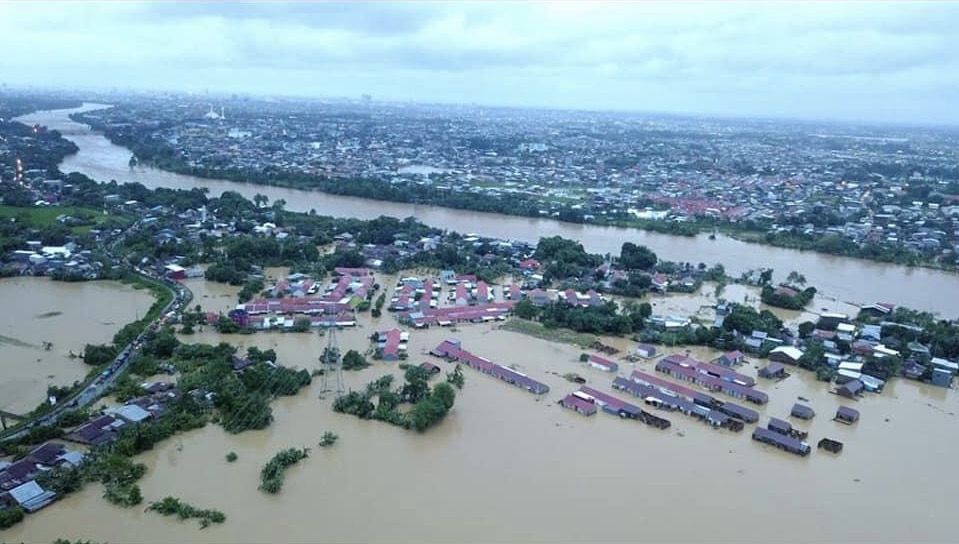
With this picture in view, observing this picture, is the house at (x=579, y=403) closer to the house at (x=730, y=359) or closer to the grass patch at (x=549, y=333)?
the grass patch at (x=549, y=333)

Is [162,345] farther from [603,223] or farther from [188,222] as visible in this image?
[603,223]

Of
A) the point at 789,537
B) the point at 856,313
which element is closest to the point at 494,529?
the point at 789,537

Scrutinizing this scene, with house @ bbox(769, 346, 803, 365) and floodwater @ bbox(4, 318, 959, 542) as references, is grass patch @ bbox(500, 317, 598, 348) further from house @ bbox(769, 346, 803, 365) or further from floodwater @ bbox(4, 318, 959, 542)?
house @ bbox(769, 346, 803, 365)

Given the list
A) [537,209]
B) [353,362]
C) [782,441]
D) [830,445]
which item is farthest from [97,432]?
[537,209]

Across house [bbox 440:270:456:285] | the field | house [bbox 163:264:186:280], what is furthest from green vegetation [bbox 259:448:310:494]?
the field

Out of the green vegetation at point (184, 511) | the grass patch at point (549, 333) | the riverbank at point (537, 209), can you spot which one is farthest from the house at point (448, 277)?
the green vegetation at point (184, 511)
